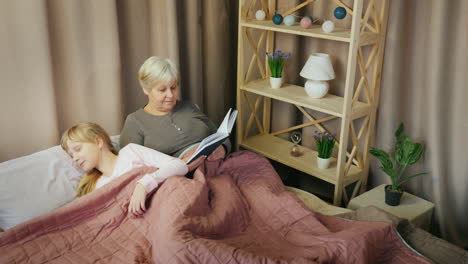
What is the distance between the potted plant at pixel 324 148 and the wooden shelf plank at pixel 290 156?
0.04 meters

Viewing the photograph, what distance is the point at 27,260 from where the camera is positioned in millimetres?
1593

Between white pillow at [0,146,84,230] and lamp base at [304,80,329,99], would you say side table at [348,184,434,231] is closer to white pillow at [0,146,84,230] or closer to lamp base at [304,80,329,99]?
lamp base at [304,80,329,99]

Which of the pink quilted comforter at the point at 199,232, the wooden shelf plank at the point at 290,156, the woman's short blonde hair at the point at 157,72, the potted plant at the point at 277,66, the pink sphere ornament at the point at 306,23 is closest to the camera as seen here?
the pink quilted comforter at the point at 199,232

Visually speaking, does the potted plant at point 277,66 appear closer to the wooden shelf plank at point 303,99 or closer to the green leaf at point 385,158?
the wooden shelf plank at point 303,99

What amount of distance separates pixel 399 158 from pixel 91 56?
157 centimetres

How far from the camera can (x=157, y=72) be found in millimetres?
2094

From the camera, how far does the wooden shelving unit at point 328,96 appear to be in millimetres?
2207

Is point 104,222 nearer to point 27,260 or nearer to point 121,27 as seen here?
point 27,260

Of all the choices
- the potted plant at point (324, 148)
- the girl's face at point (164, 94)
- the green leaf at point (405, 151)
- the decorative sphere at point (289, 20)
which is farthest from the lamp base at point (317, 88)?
the girl's face at point (164, 94)

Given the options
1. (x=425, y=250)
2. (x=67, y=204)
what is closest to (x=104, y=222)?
(x=67, y=204)

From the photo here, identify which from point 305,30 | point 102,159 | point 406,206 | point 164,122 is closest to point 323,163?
point 406,206

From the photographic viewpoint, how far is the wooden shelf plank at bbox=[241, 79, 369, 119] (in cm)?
229

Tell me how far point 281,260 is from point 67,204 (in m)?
0.89

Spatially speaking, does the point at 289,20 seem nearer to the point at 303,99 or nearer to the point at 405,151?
the point at 303,99
